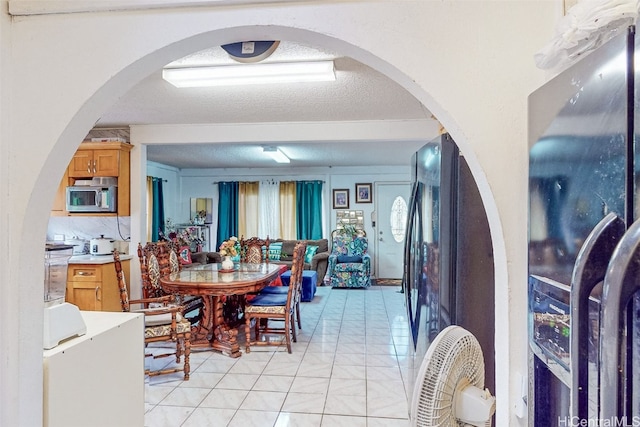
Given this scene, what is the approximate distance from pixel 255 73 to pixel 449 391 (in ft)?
7.90

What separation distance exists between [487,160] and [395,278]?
23.5ft

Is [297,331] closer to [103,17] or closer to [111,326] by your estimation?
[111,326]

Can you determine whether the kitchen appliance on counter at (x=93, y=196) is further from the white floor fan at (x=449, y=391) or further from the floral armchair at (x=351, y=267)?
the white floor fan at (x=449, y=391)

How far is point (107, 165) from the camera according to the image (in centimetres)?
425

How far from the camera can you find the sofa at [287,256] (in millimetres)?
7096

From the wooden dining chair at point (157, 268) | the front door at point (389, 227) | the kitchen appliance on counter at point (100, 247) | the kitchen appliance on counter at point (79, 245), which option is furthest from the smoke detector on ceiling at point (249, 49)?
the front door at point (389, 227)

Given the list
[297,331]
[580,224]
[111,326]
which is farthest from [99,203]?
[580,224]

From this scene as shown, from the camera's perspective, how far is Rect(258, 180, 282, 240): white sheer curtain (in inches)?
320

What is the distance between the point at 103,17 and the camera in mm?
1077

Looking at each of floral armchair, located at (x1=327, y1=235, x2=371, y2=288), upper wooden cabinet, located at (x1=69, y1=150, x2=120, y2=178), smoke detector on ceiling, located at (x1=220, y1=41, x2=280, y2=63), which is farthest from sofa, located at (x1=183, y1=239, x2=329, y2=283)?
smoke detector on ceiling, located at (x1=220, y1=41, x2=280, y2=63)

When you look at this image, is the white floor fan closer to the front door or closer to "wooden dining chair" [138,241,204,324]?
"wooden dining chair" [138,241,204,324]

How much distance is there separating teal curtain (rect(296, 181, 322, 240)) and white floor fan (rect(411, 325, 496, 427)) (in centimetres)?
720

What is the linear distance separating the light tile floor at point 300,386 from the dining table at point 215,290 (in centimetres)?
14

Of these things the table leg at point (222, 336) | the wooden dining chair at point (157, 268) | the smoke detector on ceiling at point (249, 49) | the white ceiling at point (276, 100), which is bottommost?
the table leg at point (222, 336)
